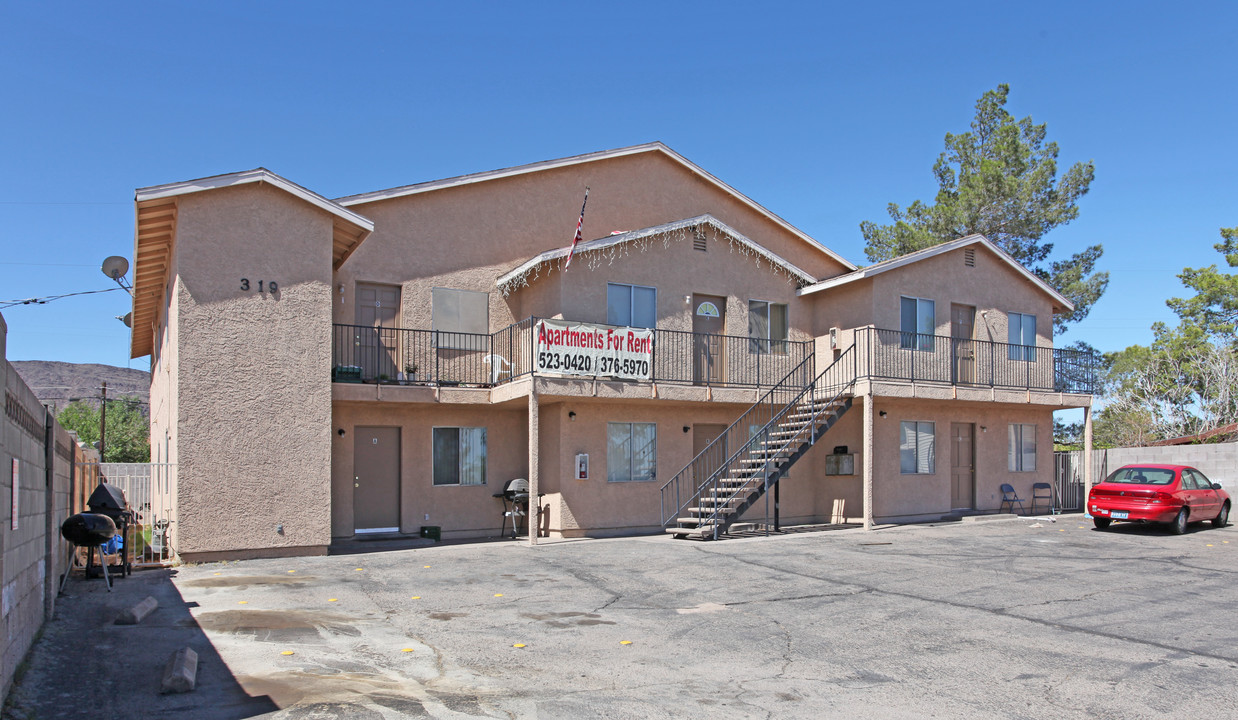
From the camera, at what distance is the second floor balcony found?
17672 millimetres

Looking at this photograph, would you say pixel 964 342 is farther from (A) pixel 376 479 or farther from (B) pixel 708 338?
(A) pixel 376 479

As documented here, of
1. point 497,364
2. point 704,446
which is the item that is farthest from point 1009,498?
point 497,364

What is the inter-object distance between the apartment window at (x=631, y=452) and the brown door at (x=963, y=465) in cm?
779

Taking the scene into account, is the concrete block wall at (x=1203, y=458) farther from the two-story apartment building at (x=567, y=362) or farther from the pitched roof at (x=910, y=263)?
the pitched roof at (x=910, y=263)

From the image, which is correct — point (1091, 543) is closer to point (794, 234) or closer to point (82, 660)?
point (794, 234)

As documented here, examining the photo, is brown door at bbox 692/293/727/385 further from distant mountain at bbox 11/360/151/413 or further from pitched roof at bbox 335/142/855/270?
distant mountain at bbox 11/360/151/413

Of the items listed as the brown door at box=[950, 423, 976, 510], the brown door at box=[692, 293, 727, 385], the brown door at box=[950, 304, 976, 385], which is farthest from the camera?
the brown door at box=[950, 423, 976, 510]

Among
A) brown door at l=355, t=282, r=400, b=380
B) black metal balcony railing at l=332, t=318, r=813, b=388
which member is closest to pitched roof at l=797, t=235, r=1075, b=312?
black metal balcony railing at l=332, t=318, r=813, b=388

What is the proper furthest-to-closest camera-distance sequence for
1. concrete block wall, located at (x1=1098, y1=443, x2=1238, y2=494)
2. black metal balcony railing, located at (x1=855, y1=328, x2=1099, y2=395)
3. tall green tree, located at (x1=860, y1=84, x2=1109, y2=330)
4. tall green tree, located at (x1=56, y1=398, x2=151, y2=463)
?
1. tall green tree, located at (x1=56, y1=398, x2=151, y2=463)
2. tall green tree, located at (x1=860, y1=84, x2=1109, y2=330)
3. concrete block wall, located at (x1=1098, y1=443, x2=1238, y2=494)
4. black metal balcony railing, located at (x1=855, y1=328, x2=1099, y2=395)

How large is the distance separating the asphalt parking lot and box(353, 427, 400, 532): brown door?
293cm

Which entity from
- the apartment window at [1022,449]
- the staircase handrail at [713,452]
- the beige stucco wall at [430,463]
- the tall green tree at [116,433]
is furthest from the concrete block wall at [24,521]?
the tall green tree at [116,433]

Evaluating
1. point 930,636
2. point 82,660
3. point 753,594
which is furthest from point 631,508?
point 82,660

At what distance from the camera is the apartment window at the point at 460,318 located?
18.4m

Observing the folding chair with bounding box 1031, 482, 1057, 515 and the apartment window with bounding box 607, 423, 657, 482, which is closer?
the apartment window with bounding box 607, 423, 657, 482
